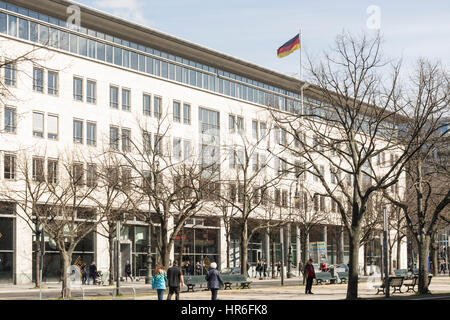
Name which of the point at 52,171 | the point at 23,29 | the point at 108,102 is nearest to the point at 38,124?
the point at 52,171

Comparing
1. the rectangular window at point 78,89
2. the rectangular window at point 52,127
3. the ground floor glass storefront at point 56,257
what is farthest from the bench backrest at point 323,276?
the rectangular window at point 78,89

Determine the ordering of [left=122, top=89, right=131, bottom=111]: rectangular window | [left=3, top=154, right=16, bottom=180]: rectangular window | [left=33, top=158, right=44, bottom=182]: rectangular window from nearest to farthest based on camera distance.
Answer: [left=33, top=158, right=44, bottom=182]: rectangular window → [left=3, top=154, right=16, bottom=180]: rectangular window → [left=122, top=89, right=131, bottom=111]: rectangular window

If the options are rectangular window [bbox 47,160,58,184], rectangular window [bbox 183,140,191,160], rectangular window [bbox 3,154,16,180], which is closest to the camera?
rectangular window [bbox 47,160,58,184]

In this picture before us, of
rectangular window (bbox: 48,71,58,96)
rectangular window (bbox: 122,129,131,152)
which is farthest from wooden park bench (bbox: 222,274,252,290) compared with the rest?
rectangular window (bbox: 48,71,58,96)

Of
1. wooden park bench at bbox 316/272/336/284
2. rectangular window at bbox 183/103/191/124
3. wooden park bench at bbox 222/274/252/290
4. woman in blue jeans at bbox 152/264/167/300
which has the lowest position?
wooden park bench at bbox 316/272/336/284

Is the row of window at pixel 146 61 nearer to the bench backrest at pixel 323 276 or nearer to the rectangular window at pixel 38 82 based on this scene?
the rectangular window at pixel 38 82

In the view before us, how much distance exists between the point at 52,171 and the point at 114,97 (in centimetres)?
1306

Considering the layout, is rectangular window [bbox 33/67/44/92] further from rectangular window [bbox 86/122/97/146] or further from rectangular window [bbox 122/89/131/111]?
rectangular window [bbox 122/89/131/111]

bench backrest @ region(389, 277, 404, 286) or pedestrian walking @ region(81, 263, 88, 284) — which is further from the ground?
bench backrest @ region(389, 277, 404, 286)

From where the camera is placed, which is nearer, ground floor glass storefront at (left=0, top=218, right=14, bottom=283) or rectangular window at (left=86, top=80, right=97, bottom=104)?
ground floor glass storefront at (left=0, top=218, right=14, bottom=283)

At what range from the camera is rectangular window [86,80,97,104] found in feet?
190

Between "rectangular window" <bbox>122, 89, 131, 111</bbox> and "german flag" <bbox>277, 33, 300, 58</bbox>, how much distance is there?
13844 mm

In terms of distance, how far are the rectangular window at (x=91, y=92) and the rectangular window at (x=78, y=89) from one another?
751 mm
